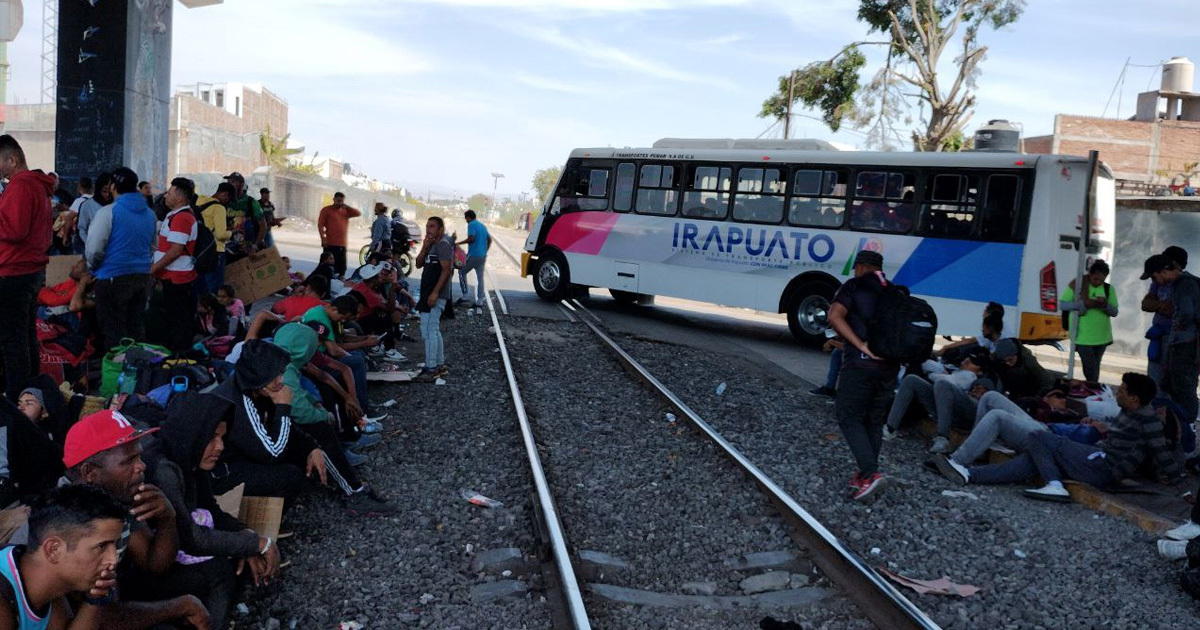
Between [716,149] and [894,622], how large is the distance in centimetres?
1206

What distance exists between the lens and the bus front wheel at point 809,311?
14547 millimetres

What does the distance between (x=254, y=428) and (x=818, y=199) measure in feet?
35.8

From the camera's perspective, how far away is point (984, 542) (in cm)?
596

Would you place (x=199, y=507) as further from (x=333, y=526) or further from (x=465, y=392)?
(x=465, y=392)

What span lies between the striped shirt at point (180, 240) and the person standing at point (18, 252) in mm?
1812

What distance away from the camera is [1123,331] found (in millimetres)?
18938

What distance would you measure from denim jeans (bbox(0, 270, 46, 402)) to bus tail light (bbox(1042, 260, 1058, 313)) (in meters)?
11.5

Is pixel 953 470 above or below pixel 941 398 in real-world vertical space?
below

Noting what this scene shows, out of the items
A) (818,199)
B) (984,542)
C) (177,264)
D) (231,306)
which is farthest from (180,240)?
(818,199)

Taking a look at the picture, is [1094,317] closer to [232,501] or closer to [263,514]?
[263,514]

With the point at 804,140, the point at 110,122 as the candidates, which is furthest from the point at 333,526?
the point at 804,140

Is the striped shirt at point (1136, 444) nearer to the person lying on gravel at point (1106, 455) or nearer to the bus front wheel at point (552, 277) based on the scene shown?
the person lying on gravel at point (1106, 455)

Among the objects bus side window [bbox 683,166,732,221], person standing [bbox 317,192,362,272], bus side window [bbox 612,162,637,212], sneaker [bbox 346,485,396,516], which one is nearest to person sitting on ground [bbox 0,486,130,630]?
sneaker [bbox 346,485,396,516]

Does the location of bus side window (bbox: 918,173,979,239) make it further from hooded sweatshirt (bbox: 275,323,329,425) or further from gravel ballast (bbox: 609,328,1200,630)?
hooded sweatshirt (bbox: 275,323,329,425)
